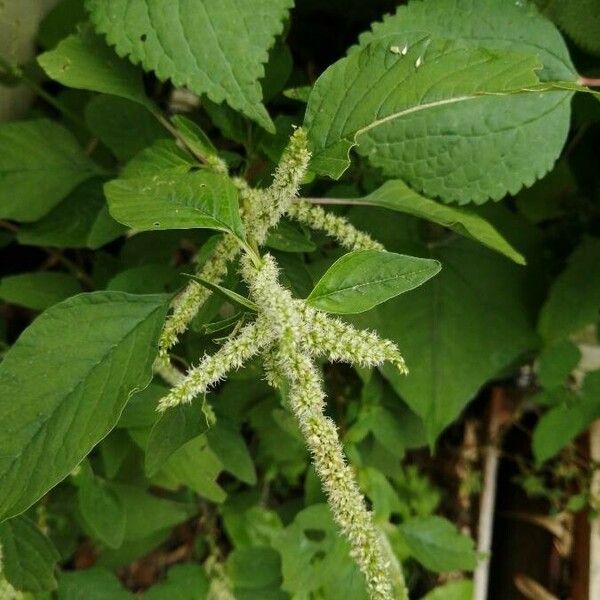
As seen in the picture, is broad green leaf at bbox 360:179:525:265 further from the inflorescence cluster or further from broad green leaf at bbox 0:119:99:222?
broad green leaf at bbox 0:119:99:222

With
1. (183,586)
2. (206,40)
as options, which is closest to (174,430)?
(206,40)

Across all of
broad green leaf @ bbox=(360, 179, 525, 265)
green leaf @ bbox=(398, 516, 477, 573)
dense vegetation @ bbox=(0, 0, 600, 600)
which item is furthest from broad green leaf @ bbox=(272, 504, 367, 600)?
broad green leaf @ bbox=(360, 179, 525, 265)

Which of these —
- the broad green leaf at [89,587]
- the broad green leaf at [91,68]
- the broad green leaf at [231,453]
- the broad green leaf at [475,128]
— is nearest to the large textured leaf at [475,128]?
the broad green leaf at [475,128]

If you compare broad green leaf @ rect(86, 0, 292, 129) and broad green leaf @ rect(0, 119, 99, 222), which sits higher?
broad green leaf @ rect(86, 0, 292, 129)

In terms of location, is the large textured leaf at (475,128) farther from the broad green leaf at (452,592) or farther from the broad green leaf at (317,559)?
the broad green leaf at (452,592)

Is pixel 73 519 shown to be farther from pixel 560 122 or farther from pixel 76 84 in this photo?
pixel 560 122

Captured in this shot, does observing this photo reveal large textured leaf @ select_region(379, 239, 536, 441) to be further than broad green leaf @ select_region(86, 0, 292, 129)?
Yes
